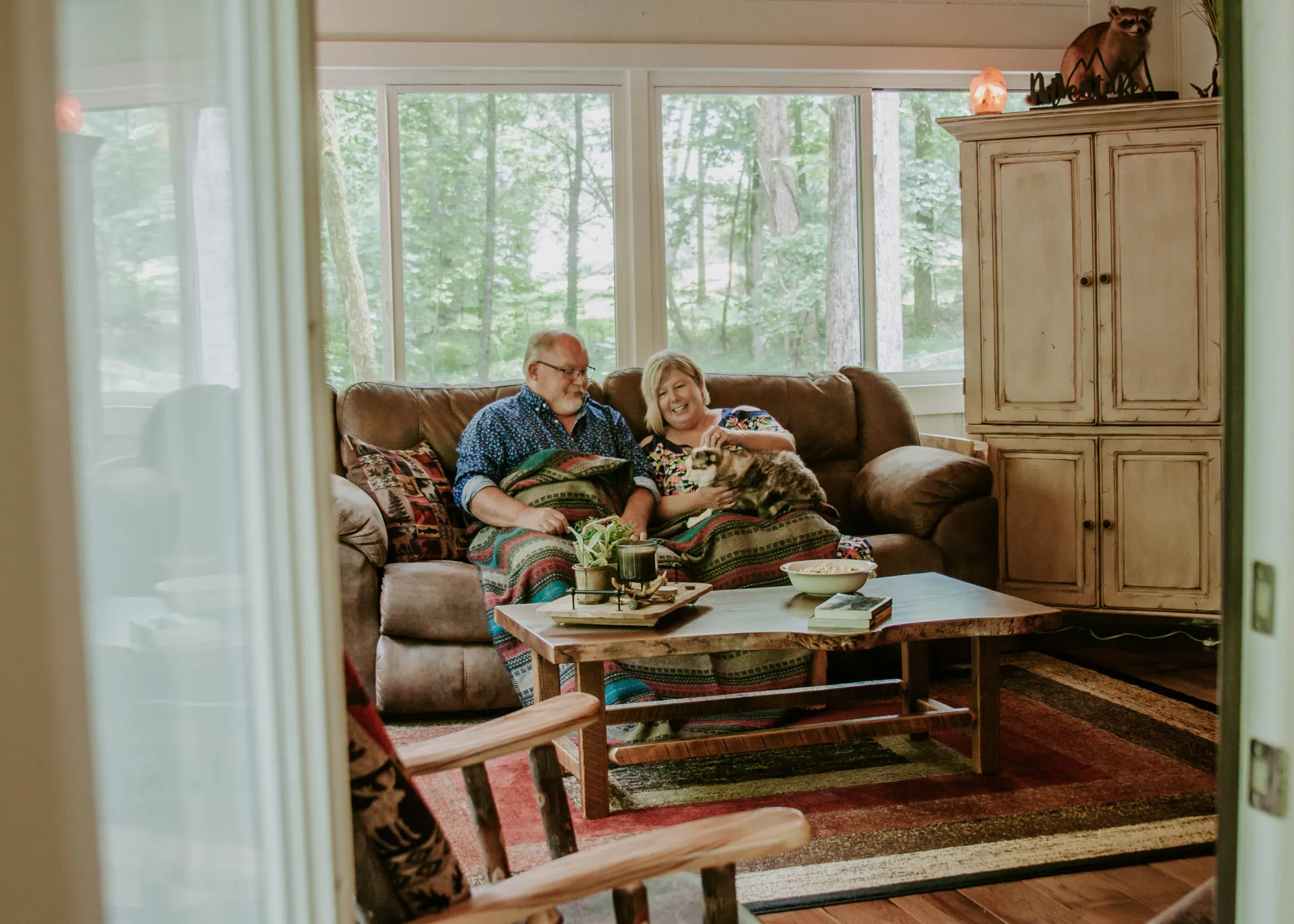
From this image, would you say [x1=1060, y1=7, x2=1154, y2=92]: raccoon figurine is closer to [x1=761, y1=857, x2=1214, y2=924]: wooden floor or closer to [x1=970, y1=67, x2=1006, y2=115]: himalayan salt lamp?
[x1=970, y1=67, x2=1006, y2=115]: himalayan salt lamp

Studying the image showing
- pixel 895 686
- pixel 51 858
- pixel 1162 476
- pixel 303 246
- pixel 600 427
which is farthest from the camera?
pixel 1162 476

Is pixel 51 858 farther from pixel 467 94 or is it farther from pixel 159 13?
pixel 467 94

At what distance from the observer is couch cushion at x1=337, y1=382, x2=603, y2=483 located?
3.60 meters

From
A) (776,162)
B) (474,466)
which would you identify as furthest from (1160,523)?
(474,466)

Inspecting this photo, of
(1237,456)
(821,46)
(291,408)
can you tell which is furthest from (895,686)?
(821,46)

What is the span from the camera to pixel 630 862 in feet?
3.17

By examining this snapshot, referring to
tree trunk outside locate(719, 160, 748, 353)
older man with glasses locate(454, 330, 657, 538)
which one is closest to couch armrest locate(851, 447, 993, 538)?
older man with glasses locate(454, 330, 657, 538)

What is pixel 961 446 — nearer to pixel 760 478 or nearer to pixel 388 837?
pixel 760 478

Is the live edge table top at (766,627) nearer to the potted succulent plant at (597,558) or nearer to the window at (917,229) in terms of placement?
the potted succulent plant at (597,558)

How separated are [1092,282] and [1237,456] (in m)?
3.35

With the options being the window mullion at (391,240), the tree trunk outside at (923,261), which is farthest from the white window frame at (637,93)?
the tree trunk outside at (923,261)

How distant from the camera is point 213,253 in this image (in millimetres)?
775

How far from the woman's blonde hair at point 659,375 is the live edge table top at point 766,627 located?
3.48 ft

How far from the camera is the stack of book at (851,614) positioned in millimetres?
→ 2277
